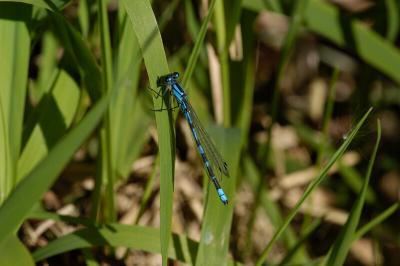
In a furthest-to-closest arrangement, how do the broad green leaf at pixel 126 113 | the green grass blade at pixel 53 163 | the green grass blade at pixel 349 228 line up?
1. the broad green leaf at pixel 126 113
2. the green grass blade at pixel 349 228
3. the green grass blade at pixel 53 163

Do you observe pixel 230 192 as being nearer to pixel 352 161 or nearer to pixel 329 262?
pixel 329 262

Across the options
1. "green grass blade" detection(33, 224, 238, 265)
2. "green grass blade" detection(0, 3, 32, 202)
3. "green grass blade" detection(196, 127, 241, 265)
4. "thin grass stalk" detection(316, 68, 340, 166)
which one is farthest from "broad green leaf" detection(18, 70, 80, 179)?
"thin grass stalk" detection(316, 68, 340, 166)

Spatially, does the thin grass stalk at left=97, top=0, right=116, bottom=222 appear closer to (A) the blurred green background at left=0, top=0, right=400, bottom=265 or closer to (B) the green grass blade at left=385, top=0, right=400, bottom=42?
(A) the blurred green background at left=0, top=0, right=400, bottom=265

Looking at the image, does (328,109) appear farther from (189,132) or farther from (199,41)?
(199,41)

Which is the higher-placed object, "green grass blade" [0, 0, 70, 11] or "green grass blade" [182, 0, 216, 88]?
"green grass blade" [0, 0, 70, 11]

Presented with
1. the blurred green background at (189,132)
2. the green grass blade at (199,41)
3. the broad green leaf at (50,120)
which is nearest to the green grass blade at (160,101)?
the blurred green background at (189,132)

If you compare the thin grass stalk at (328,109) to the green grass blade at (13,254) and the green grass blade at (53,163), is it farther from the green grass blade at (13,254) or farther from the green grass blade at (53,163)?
the green grass blade at (53,163)

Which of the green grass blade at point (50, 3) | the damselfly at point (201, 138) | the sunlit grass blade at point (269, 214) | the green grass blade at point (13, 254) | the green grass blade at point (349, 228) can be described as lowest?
the sunlit grass blade at point (269, 214)
